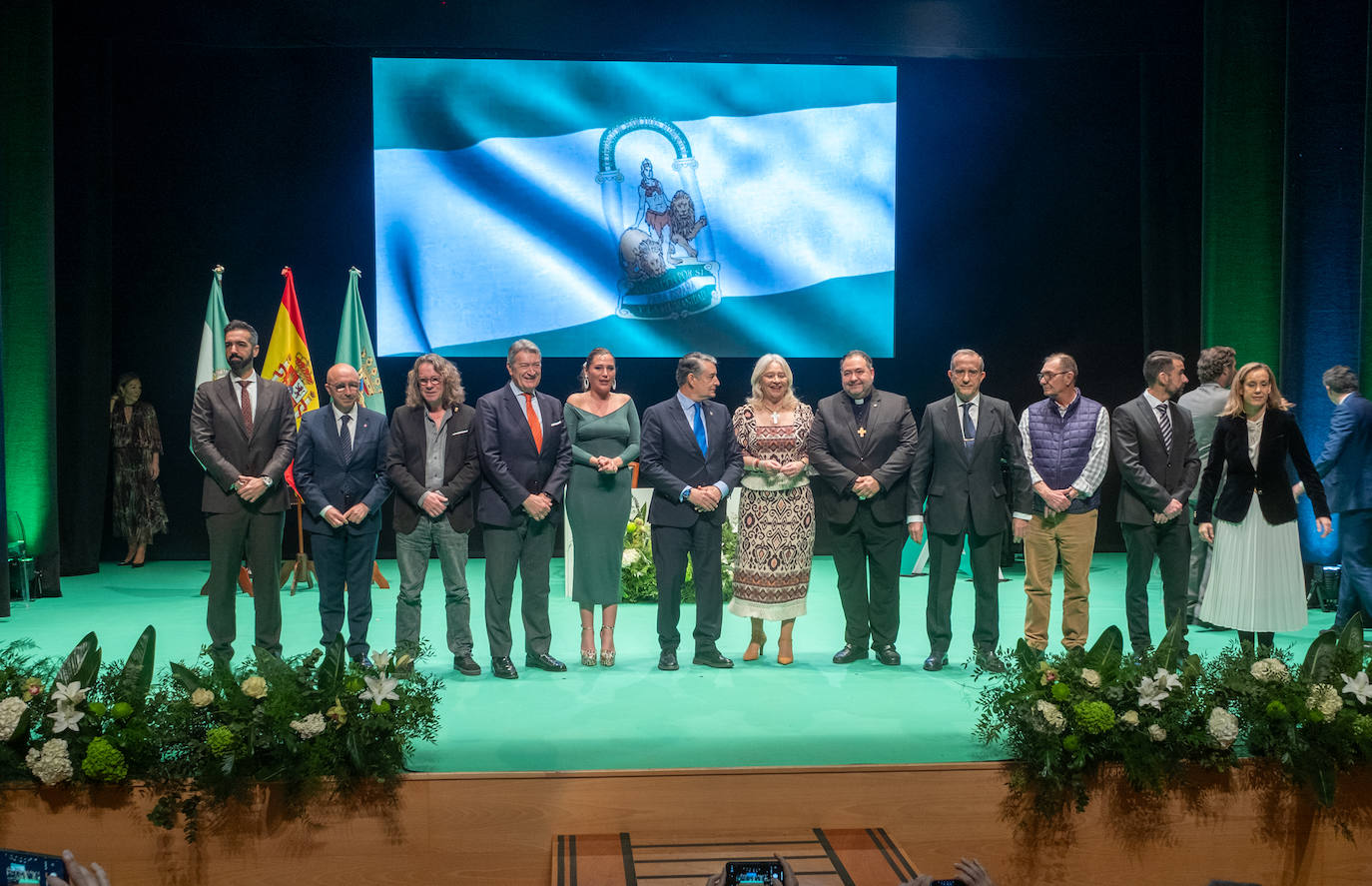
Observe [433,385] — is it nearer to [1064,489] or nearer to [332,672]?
[332,672]

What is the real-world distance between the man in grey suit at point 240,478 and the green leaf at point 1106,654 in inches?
130

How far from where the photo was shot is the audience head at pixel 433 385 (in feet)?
16.4

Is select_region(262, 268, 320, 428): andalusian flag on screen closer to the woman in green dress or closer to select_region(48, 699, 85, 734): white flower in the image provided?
the woman in green dress

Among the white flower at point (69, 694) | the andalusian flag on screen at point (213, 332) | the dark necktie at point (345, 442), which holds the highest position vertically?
the andalusian flag on screen at point (213, 332)

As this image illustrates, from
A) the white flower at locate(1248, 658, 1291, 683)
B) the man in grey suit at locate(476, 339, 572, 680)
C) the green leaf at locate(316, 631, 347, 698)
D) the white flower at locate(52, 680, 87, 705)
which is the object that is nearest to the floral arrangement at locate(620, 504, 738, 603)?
the man in grey suit at locate(476, 339, 572, 680)

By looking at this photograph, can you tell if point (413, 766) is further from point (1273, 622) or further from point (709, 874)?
point (1273, 622)

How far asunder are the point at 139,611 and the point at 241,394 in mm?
2506

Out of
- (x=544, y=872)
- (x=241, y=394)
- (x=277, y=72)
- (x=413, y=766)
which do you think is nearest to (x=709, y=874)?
(x=544, y=872)

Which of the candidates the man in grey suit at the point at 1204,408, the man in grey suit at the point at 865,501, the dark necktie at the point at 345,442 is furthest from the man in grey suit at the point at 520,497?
the man in grey suit at the point at 1204,408

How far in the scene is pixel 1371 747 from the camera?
336 cm

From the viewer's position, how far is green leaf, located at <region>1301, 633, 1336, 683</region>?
11.6 ft

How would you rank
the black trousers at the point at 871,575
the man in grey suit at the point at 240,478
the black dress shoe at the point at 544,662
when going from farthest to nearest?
the black trousers at the point at 871,575
the black dress shoe at the point at 544,662
the man in grey suit at the point at 240,478

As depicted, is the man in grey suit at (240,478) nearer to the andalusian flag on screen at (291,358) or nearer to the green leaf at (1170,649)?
the andalusian flag on screen at (291,358)

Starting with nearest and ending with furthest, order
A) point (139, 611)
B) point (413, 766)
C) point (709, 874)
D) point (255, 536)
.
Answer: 1. point (709, 874)
2. point (413, 766)
3. point (255, 536)
4. point (139, 611)
